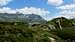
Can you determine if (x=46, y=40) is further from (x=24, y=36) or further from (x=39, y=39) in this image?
(x=24, y=36)

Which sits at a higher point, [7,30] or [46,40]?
[7,30]

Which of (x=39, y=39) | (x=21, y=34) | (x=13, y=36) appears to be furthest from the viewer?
(x=39, y=39)

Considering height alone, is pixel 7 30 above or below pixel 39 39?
above

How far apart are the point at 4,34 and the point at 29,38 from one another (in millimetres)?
4245

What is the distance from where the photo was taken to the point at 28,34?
31469 millimetres

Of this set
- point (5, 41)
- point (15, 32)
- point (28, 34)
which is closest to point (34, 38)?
point (28, 34)

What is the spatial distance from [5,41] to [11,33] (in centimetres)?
270

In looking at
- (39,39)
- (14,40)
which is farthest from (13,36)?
(39,39)

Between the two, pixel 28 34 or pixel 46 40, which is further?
pixel 46 40

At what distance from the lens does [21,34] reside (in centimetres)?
3039

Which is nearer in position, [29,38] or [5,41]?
[5,41]

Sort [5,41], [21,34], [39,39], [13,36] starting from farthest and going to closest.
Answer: [39,39] < [21,34] < [13,36] < [5,41]

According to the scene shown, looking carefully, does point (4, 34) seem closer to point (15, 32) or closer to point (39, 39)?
point (15, 32)

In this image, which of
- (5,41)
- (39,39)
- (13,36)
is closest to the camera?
(5,41)
